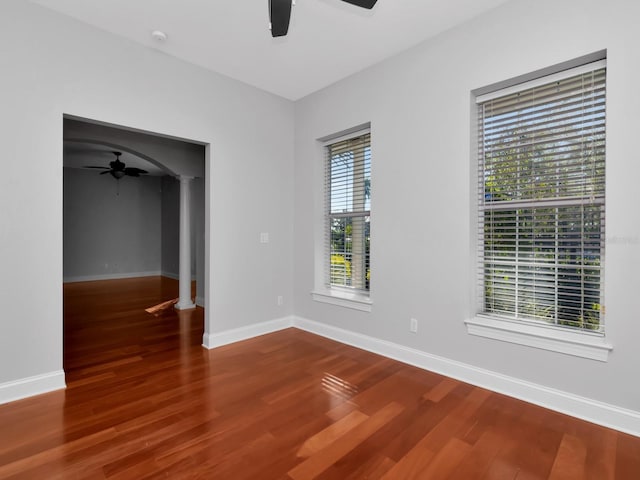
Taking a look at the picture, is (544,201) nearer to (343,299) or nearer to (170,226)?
(343,299)

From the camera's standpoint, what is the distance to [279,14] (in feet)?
6.23

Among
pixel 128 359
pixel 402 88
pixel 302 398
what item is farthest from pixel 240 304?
pixel 402 88

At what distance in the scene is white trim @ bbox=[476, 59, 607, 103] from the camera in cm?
222

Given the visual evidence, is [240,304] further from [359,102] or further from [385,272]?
[359,102]

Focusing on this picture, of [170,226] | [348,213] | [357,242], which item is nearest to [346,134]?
[348,213]

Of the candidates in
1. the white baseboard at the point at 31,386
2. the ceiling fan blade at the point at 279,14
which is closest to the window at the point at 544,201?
the ceiling fan blade at the point at 279,14

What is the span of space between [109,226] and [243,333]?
283 inches

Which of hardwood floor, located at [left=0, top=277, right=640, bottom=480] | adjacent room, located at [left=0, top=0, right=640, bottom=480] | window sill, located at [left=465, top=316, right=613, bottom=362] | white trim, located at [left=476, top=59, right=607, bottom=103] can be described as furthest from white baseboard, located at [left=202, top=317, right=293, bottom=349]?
white trim, located at [left=476, top=59, right=607, bottom=103]

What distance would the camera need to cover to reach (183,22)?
2.68 metres

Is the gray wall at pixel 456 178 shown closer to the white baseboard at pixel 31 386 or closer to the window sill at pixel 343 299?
the window sill at pixel 343 299

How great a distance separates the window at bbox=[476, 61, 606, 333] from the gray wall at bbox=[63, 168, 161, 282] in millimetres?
9225

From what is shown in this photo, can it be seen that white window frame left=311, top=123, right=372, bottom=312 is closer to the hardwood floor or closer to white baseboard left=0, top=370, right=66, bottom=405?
the hardwood floor

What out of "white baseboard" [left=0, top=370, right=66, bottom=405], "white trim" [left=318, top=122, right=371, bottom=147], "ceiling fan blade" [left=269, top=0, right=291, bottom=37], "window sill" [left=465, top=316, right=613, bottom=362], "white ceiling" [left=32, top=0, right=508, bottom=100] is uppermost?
"white ceiling" [left=32, top=0, right=508, bottom=100]

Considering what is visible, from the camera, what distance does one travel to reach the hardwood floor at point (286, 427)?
1695 mm
